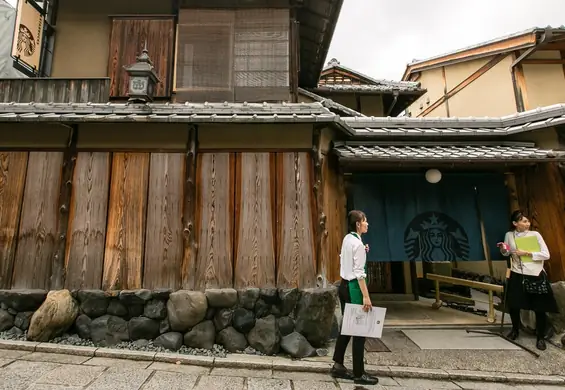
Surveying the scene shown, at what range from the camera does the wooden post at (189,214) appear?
18.2 feet

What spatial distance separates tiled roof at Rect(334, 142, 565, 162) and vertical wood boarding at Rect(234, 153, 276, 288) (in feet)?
5.23

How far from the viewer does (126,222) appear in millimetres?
5738

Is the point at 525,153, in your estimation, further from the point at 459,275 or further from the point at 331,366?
the point at 459,275

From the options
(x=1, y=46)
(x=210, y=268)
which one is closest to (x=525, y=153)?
(x=210, y=268)

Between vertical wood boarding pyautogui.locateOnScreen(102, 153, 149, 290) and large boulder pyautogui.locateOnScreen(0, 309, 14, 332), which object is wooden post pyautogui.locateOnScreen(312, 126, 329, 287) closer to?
vertical wood boarding pyautogui.locateOnScreen(102, 153, 149, 290)

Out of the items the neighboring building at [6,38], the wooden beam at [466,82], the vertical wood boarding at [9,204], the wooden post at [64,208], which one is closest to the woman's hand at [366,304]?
the wooden post at [64,208]

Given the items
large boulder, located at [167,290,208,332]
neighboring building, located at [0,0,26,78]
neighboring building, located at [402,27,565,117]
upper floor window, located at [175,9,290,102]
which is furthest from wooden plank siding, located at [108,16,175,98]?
neighboring building, located at [402,27,565,117]

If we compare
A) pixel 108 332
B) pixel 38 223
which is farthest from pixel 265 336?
→ pixel 38 223

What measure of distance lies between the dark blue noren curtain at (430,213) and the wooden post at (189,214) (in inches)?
133

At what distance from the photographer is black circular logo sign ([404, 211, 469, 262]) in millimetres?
6613

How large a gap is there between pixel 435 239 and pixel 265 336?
13.5 ft

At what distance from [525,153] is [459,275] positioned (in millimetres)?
7695

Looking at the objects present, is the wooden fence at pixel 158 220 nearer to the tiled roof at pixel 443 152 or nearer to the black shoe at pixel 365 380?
the tiled roof at pixel 443 152

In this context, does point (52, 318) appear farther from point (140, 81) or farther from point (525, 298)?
point (525, 298)
